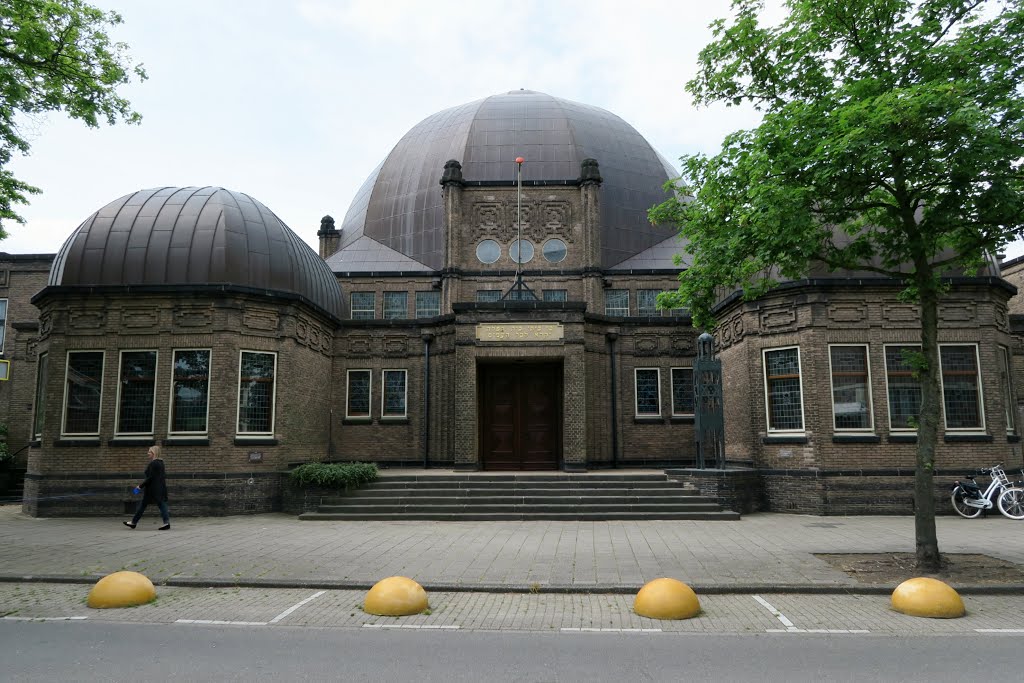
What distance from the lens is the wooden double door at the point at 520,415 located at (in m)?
22.5

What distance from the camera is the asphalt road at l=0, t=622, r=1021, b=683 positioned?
5922 mm

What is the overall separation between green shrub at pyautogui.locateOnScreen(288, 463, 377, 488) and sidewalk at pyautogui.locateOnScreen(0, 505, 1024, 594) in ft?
3.33

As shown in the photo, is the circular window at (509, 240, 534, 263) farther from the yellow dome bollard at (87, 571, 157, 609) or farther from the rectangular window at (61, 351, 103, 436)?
the yellow dome bollard at (87, 571, 157, 609)

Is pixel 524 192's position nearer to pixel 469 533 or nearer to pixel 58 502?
pixel 469 533

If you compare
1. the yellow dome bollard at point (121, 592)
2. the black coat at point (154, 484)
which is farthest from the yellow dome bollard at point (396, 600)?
the black coat at point (154, 484)

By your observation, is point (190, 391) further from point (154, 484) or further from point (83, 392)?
point (154, 484)

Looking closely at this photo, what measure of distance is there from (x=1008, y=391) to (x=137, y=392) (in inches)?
904

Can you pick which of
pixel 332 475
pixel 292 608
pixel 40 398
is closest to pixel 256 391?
pixel 332 475

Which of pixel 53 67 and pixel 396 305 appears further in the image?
pixel 396 305

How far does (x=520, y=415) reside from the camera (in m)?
22.6

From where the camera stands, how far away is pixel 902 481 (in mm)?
17531

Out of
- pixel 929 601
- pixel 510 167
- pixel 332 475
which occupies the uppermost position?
pixel 510 167

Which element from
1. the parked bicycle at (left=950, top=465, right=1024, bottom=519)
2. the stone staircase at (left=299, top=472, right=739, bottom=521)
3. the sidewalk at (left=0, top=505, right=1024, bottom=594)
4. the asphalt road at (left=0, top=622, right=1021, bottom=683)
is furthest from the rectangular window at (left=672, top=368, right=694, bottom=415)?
the asphalt road at (left=0, top=622, right=1021, bottom=683)

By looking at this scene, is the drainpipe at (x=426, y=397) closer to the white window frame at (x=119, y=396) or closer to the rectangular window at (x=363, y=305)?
the rectangular window at (x=363, y=305)
